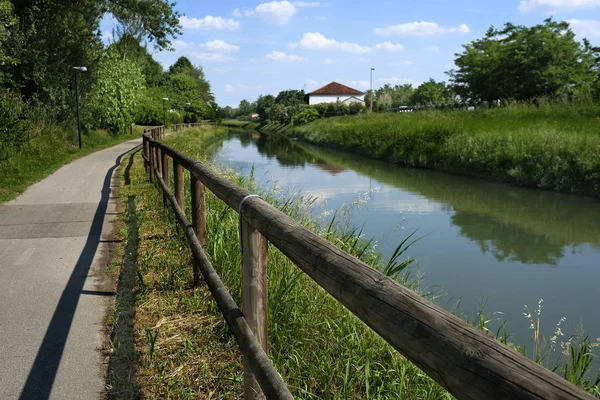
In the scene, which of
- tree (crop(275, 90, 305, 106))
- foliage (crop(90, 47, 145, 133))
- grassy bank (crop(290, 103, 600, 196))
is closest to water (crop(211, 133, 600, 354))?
grassy bank (crop(290, 103, 600, 196))

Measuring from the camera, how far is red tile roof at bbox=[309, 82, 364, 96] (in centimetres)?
11534

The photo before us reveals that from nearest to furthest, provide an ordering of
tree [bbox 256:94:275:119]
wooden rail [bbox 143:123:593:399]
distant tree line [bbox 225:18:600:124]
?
wooden rail [bbox 143:123:593:399]
distant tree line [bbox 225:18:600:124]
tree [bbox 256:94:275:119]

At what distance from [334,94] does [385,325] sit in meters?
115

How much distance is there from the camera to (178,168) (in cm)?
629

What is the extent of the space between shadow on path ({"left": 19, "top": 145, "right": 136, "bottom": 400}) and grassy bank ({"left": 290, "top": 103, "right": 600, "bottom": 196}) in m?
12.4

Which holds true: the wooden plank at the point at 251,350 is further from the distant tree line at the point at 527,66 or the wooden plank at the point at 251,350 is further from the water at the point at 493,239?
the distant tree line at the point at 527,66

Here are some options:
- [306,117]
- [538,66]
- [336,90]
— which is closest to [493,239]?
[538,66]

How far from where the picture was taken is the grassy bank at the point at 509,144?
48.9ft

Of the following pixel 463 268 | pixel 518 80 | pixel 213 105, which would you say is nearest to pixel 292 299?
pixel 463 268

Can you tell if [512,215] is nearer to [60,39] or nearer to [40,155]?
[40,155]

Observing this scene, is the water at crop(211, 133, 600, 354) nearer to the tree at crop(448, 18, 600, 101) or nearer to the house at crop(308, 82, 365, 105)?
the tree at crop(448, 18, 600, 101)

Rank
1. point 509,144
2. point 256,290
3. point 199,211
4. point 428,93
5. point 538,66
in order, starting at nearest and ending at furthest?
1. point 256,290
2. point 199,211
3. point 509,144
4. point 538,66
5. point 428,93

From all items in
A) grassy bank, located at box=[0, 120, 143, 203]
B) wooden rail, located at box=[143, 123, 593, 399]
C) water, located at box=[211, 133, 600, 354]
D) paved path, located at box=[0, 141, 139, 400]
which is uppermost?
wooden rail, located at box=[143, 123, 593, 399]

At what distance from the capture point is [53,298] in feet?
16.4
